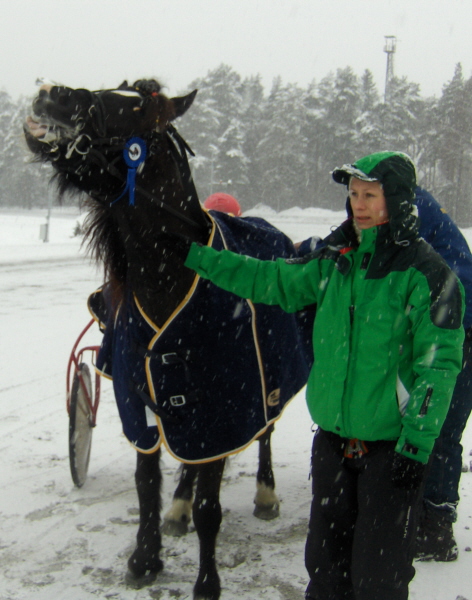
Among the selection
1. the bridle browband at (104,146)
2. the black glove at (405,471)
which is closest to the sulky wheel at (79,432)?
the bridle browband at (104,146)

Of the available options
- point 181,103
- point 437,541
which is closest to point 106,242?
point 181,103

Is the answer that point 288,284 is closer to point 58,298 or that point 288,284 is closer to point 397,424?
point 397,424

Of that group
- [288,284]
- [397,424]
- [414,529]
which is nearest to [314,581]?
[414,529]

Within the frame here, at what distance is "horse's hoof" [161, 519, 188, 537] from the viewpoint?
3.47 m

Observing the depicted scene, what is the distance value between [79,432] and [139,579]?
1.14 m

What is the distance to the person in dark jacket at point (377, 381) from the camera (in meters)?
2.01

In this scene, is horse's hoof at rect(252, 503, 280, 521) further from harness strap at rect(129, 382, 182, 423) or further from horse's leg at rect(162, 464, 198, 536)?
harness strap at rect(129, 382, 182, 423)

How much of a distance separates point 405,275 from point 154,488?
1.70 m

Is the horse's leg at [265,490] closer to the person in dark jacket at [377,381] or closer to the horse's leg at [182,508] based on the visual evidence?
the horse's leg at [182,508]

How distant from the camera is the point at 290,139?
2347 inches

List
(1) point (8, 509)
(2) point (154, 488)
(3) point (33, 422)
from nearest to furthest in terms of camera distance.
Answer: (2) point (154, 488)
(1) point (8, 509)
(3) point (33, 422)

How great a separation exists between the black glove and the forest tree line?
5295 cm

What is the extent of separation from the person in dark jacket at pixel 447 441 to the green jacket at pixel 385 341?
837 millimetres

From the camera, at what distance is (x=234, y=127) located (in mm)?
57594
